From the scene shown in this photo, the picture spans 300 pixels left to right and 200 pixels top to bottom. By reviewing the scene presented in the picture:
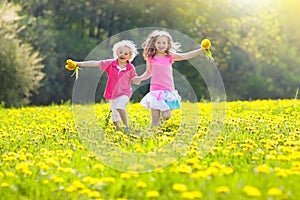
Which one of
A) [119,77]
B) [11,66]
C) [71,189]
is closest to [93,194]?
[71,189]

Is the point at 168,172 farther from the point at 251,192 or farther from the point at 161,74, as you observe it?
the point at 161,74

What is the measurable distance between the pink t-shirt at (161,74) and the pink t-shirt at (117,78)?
321 millimetres

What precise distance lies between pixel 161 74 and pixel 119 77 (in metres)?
0.58

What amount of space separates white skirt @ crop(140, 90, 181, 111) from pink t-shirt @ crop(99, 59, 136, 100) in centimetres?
37

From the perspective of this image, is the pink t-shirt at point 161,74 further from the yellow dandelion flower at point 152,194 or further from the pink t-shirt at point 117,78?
the yellow dandelion flower at point 152,194

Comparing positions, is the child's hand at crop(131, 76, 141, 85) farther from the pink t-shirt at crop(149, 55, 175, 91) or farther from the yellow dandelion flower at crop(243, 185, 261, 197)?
the yellow dandelion flower at crop(243, 185, 261, 197)

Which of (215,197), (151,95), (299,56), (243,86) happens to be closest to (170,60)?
(151,95)

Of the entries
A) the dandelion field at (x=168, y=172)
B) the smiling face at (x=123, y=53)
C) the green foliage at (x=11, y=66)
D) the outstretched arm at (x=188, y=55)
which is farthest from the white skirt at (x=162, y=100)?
the green foliage at (x=11, y=66)

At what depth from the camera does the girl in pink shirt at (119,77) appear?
770 cm

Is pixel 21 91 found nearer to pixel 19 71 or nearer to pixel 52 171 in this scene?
pixel 19 71

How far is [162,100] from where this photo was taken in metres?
7.46

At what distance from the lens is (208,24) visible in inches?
1266

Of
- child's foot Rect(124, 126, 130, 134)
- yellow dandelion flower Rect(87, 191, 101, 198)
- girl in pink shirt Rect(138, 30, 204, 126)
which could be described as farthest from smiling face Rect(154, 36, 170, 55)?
yellow dandelion flower Rect(87, 191, 101, 198)

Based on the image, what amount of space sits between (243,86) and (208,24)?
200 inches
